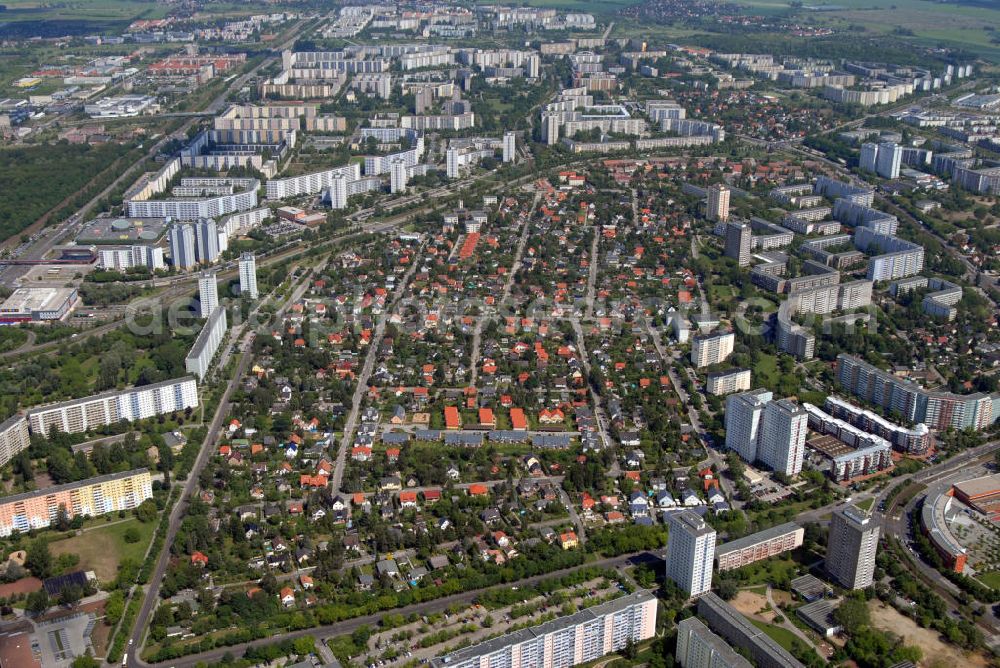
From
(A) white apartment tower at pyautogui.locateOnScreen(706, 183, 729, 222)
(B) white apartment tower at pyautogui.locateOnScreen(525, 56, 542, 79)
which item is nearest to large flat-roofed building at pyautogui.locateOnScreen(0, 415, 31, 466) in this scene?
(A) white apartment tower at pyautogui.locateOnScreen(706, 183, 729, 222)

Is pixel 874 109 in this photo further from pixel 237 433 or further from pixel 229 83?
pixel 237 433

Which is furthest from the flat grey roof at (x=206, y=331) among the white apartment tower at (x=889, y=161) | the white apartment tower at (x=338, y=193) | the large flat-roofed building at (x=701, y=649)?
the white apartment tower at (x=889, y=161)

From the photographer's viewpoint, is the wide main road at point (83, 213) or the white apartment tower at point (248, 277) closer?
the white apartment tower at point (248, 277)

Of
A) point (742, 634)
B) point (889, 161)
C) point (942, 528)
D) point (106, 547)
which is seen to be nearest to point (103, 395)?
point (106, 547)

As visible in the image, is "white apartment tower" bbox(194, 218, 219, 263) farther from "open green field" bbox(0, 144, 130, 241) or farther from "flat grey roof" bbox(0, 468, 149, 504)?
"flat grey roof" bbox(0, 468, 149, 504)

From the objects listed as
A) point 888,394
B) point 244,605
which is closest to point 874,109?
point 888,394

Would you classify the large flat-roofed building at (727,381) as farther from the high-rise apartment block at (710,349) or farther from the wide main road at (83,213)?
the wide main road at (83,213)
